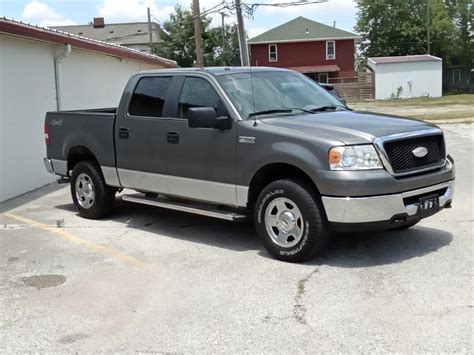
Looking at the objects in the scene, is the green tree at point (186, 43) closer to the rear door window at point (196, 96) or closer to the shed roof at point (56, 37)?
the shed roof at point (56, 37)

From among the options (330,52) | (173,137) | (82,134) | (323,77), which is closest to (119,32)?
(323,77)

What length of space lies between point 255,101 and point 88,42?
752 cm

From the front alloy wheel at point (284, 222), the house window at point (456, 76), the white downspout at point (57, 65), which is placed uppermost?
the house window at point (456, 76)

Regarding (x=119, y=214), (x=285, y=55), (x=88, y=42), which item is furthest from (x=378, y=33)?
(x=119, y=214)

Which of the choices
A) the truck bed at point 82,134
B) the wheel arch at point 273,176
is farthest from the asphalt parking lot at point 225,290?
the truck bed at point 82,134

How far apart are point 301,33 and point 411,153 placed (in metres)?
50.4

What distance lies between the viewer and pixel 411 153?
18.0 ft

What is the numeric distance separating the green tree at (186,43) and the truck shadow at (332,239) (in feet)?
146

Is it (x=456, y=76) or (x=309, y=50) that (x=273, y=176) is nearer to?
(x=309, y=50)

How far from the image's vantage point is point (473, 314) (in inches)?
169

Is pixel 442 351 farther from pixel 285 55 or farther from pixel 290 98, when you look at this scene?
pixel 285 55

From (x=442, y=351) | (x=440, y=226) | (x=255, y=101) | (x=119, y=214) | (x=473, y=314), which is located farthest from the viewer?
(x=119, y=214)

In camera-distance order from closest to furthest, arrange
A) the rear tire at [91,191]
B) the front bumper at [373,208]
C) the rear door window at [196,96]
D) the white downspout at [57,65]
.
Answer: the front bumper at [373,208] → the rear door window at [196,96] → the rear tire at [91,191] → the white downspout at [57,65]

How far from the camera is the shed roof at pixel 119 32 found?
6444 centimetres
